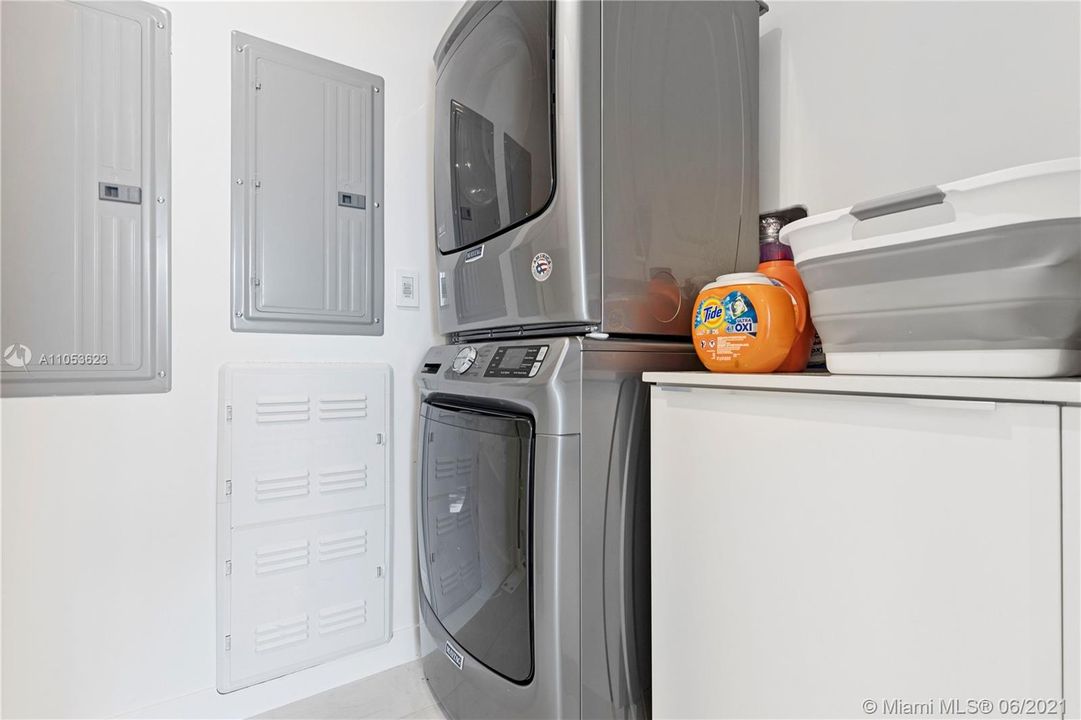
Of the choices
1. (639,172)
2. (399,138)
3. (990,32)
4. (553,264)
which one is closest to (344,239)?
(399,138)

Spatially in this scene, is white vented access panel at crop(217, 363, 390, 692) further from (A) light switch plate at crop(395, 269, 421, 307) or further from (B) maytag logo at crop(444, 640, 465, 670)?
(B) maytag logo at crop(444, 640, 465, 670)

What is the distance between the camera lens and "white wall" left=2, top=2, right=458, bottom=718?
4.05 ft

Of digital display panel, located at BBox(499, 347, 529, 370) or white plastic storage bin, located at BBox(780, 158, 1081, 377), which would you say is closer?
white plastic storage bin, located at BBox(780, 158, 1081, 377)

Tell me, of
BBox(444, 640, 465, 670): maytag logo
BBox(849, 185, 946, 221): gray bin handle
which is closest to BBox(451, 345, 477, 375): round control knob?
BBox(444, 640, 465, 670): maytag logo

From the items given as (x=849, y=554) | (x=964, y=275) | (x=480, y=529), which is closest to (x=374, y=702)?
(x=480, y=529)

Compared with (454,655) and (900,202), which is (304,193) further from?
(900,202)

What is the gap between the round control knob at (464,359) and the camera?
1300 mm

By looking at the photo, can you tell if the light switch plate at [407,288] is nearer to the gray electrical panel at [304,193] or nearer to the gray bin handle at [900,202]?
the gray electrical panel at [304,193]

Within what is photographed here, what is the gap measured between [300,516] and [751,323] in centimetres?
131

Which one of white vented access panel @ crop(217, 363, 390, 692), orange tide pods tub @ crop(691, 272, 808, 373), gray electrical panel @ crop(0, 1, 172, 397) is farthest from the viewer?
white vented access panel @ crop(217, 363, 390, 692)

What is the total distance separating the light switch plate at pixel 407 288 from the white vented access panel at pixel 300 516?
235 mm

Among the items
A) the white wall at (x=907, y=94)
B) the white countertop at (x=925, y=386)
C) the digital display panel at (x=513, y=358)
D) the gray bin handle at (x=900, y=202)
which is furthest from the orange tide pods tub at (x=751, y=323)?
the white wall at (x=907, y=94)

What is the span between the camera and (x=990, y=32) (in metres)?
1.09

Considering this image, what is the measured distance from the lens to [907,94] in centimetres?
→ 121
